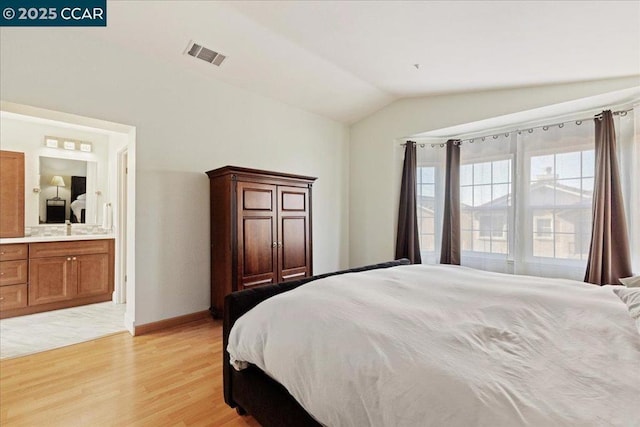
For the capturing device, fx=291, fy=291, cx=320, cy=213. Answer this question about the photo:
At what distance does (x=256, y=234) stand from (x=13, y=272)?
2840 mm

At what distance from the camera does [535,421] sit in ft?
2.23

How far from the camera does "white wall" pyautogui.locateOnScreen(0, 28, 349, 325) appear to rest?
7.92ft

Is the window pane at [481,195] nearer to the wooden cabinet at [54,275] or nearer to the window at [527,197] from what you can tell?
the window at [527,197]

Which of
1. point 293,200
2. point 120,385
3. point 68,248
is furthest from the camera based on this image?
point 68,248

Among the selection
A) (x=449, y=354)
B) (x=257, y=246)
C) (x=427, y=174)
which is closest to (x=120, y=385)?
(x=257, y=246)

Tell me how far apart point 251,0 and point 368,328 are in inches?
98.6

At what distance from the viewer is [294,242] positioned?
3545 millimetres

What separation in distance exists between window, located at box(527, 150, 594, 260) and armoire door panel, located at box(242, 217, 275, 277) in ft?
9.92

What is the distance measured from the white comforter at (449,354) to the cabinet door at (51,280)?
3476 mm

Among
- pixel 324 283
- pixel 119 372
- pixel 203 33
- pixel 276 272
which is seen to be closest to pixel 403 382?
pixel 324 283

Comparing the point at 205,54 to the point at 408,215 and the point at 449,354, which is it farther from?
the point at 449,354

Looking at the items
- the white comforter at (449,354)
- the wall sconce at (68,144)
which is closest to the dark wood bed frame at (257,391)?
the white comforter at (449,354)

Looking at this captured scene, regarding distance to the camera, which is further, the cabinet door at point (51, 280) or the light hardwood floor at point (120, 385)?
the cabinet door at point (51, 280)

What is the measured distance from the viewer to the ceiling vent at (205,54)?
2822 millimetres
